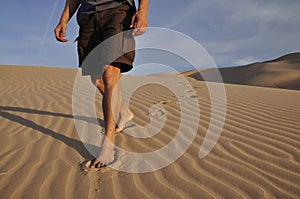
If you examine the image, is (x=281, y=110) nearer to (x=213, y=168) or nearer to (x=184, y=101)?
(x=184, y=101)

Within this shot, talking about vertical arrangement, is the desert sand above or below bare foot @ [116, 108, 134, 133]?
below

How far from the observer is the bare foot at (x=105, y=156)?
1997 mm

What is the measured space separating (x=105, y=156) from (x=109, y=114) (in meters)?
0.36

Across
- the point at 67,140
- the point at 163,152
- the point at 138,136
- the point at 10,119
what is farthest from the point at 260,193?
the point at 10,119

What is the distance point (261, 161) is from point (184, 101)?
7.84ft

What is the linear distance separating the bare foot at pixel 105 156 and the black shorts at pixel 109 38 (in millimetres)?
725

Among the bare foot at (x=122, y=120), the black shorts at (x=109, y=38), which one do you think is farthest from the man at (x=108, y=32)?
the bare foot at (x=122, y=120)

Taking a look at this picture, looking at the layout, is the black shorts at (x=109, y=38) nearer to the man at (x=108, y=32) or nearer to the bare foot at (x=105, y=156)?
the man at (x=108, y=32)

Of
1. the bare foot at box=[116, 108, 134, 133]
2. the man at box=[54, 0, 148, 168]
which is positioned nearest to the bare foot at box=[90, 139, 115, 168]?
the man at box=[54, 0, 148, 168]

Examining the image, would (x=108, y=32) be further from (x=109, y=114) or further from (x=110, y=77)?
(x=109, y=114)

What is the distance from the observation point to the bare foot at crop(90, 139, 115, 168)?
2.00m

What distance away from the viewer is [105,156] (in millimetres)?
2062

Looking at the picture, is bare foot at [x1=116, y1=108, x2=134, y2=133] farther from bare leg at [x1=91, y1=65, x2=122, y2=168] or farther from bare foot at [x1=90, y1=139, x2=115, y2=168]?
bare foot at [x1=90, y1=139, x2=115, y2=168]

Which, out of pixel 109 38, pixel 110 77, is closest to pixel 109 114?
pixel 110 77
